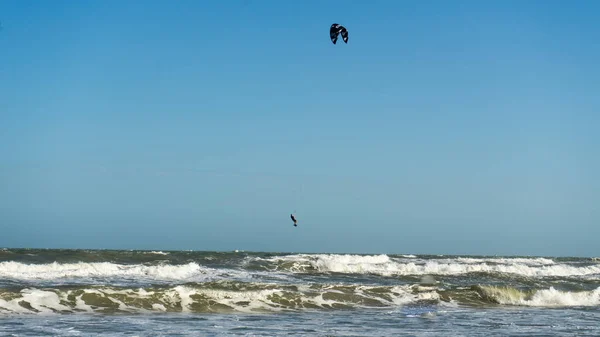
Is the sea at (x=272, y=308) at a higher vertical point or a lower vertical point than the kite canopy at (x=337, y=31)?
lower

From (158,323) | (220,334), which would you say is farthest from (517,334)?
(158,323)

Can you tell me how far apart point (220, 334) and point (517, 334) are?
5.69 m

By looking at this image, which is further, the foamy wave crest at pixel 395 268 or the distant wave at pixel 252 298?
the foamy wave crest at pixel 395 268

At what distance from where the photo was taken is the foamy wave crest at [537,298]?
2136cm

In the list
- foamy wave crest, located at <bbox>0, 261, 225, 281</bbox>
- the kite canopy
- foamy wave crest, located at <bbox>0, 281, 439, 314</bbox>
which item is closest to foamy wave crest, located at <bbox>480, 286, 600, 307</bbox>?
foamy wave crest, located at <bbox>0, 281, 439, 314</bbox>

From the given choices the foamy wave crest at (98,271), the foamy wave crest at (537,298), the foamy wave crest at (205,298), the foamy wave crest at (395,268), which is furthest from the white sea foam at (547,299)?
the foamy wave crest at (395,268)

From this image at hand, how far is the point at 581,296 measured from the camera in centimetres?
2247

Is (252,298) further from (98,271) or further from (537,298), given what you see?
(98,271)

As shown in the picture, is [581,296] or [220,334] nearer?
[220,334]

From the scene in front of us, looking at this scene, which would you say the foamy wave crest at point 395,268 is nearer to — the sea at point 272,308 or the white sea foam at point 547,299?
the sea at point 272,308

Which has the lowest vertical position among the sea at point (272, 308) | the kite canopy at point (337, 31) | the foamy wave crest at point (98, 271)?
the sea at point (272, 308)

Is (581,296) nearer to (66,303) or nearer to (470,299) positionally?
(470,299)

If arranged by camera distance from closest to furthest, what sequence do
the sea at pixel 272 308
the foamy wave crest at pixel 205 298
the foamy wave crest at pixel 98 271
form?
the sea at pixel 272 308 → the foamy wave crest at pixel 205 298 → the foamy wave crest at pixel 98 271

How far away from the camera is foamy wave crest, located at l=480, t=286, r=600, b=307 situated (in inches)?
841
